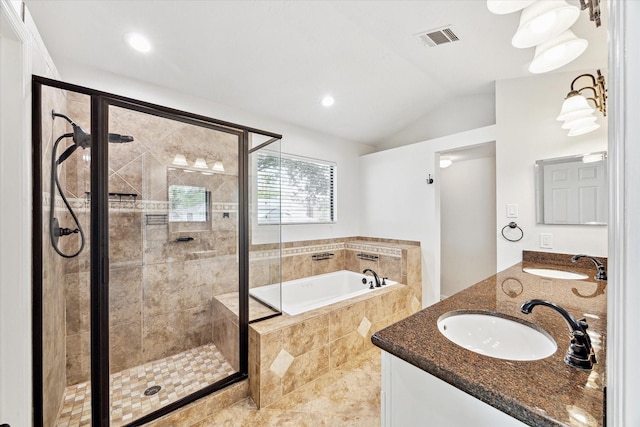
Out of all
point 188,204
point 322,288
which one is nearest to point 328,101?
point 188,204

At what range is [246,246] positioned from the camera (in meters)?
2.28

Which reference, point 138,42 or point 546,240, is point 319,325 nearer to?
point 546,240

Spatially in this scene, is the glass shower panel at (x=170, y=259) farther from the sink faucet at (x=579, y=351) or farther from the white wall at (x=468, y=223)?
the white wall at (x=468, y=223)

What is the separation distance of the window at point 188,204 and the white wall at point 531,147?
9.59 feet

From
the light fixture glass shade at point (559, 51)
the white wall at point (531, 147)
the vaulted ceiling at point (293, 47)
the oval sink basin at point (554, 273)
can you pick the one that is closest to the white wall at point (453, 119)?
the vaulted ceiling at point (293, 47)

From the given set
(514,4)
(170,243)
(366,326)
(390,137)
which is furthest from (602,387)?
(390,137)

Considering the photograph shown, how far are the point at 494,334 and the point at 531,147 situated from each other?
6.80ft

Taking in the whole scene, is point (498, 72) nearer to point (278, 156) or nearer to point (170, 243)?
point (278, 156)

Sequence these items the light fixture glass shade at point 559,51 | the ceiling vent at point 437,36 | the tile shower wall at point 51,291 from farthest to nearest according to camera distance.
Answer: the ceiling vent at point 437,36, the tile shower wall at point 51,291, the light fixture glass shade at point 559,51

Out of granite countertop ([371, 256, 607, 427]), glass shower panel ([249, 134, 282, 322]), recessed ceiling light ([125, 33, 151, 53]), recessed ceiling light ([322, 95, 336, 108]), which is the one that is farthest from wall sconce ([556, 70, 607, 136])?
recessed ceiling light ([125, 33, 151, 53])

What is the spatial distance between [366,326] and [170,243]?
199cm

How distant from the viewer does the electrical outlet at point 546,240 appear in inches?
93.4

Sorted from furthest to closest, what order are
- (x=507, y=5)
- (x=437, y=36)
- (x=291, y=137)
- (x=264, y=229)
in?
(x=291, y=137)
(x=264, y=229)
(x=437, y=36)
(x=507, y=5)

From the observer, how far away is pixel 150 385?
2000 millimetres
